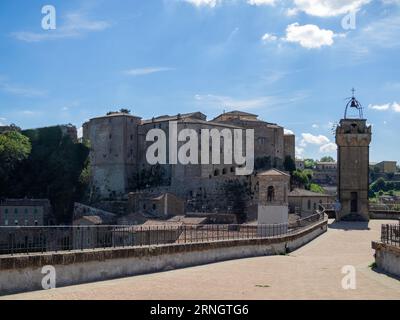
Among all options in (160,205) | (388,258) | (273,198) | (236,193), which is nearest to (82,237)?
(388,258)

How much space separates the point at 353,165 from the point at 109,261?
121ft

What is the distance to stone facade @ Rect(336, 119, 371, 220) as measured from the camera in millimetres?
47531

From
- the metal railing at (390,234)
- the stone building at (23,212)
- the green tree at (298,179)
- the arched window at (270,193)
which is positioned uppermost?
the green tree at (298,179)

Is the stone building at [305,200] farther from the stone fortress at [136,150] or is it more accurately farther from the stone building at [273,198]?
Result: the stone building at [273,198]

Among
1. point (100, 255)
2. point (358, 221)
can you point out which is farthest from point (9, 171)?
point (100, 255)

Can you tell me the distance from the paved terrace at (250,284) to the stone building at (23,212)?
58.3 m

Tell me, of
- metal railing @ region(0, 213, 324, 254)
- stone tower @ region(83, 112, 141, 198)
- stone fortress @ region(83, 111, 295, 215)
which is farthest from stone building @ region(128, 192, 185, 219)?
metal railing @ region(0, 213, 324, 254)

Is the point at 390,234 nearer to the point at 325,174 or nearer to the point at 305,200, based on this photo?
the point at 305,200

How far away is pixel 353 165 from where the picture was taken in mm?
47938

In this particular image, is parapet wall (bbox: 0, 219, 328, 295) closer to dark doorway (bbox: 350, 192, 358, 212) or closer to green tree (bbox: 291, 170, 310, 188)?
dark doorway (bbox: 350, 192, 358, 212)

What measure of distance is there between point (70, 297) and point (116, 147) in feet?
248

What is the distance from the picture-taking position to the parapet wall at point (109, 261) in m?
11.7

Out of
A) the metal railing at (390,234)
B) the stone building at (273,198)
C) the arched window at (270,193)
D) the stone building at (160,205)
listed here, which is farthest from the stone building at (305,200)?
the metal railing at (390,234)
